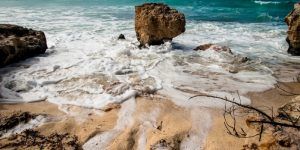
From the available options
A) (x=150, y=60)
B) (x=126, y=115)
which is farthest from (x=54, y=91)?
(x=150, y=60)

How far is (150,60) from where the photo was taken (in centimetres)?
637

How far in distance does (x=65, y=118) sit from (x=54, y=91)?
3.37 ft

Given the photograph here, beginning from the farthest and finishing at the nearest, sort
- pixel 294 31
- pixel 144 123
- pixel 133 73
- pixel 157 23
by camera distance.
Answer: pixel 157 23 < pixel 294 31 < pixel 133 73 < pixel 144 123

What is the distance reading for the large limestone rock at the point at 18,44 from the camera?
18.2 ft

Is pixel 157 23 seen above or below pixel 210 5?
below

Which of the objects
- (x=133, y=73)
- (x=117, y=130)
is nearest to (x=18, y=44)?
(x=133, y=73)

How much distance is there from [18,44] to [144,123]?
3834 millimetres

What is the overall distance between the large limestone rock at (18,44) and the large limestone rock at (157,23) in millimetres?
2475

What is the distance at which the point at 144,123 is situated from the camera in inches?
137

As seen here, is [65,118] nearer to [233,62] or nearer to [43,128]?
[43,128]

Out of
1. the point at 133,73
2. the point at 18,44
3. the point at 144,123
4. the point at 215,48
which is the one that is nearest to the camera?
the point at 144,123

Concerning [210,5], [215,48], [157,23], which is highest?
[210,5]

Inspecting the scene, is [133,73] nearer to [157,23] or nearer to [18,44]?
[157,23]

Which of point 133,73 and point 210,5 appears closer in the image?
point 133,73
